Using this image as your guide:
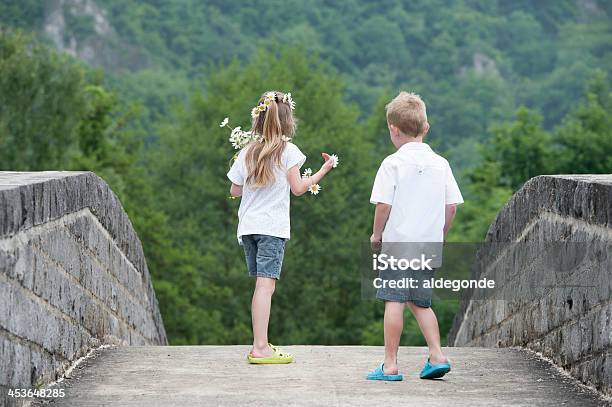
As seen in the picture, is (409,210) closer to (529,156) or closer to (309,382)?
(309,382)

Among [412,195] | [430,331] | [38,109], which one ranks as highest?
[38,109]

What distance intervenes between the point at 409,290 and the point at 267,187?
3.37ft

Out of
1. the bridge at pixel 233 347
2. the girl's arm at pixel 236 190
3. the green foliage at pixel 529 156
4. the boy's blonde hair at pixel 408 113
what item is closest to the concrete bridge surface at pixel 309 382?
the bridge at pixel 233 347

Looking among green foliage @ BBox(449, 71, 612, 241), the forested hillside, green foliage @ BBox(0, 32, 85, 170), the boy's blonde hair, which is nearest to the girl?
the boy's blonde hair

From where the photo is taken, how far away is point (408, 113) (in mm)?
5043

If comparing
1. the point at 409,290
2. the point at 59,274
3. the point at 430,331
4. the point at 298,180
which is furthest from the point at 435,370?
the point at 59,274

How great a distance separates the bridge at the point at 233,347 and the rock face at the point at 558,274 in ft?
0.04

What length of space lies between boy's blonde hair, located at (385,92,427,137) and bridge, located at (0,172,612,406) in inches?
29.4

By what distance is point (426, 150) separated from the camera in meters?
5.05

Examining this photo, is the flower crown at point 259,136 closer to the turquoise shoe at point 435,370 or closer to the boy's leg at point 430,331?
the boy's leg at point 430,331

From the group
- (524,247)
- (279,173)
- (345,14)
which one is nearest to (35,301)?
(279,173)

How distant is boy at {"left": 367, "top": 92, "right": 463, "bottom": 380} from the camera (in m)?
4.98

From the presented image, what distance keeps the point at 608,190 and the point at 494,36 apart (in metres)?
79.2

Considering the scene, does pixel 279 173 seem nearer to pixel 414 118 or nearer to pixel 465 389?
pixel 414 118
